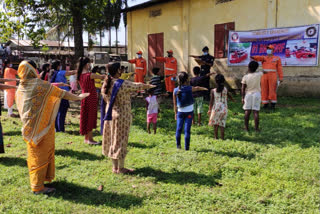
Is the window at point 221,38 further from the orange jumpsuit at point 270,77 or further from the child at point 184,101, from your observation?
the child at point 184,101

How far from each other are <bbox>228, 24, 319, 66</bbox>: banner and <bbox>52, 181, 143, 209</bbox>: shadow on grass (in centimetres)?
894

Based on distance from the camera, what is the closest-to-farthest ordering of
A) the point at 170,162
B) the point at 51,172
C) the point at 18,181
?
the point at 51,172 < the point at 18,181 < the point at 170,162

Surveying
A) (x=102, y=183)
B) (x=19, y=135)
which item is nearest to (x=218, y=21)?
(x=19, y=135)

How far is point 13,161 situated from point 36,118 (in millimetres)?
1904

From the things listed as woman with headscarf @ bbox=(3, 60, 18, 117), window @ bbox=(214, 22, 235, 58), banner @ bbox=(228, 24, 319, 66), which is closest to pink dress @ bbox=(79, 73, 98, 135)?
woman with headscarf @ bbox=(3, 60, 18, 117)

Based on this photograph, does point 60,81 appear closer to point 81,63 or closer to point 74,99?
point 81,63

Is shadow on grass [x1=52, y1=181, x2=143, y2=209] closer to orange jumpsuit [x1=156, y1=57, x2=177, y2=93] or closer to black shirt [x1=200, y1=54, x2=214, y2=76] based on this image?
black shirt [x1=200, y1=54, x2=214, y2=76]

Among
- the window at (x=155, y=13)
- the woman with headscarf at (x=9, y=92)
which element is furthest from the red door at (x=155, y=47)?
the woman with headscarf at (x=9, y=92)

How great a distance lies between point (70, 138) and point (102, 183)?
9.20 ft

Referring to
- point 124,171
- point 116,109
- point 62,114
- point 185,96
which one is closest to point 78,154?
point 124,171

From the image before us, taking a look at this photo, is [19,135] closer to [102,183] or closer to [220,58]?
[102,183]

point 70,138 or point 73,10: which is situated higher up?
point 73,10

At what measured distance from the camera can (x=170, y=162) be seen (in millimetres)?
4875

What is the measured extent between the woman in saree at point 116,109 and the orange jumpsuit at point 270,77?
233 inches
